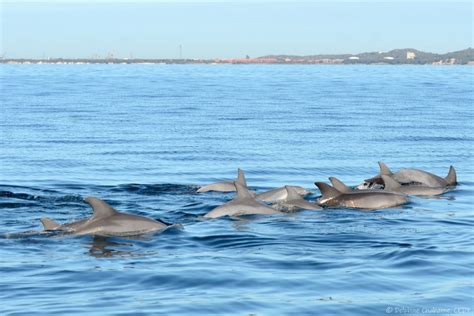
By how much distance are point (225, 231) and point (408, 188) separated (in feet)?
19.8

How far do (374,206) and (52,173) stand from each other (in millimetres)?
9569

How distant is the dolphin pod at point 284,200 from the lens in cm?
1622

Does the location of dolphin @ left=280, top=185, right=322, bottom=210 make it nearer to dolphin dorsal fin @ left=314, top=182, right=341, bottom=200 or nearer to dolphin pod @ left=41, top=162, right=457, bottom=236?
dolphin pod @ left=41, top=162, right=457, bottom=236

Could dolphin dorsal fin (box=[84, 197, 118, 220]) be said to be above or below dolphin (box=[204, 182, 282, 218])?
above

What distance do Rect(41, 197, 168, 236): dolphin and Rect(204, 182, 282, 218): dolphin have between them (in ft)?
5.90

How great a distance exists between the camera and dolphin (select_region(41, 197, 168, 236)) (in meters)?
16.1

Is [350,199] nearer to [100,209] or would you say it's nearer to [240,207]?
[240,207]

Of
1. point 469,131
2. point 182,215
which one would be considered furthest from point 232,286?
point 469,131

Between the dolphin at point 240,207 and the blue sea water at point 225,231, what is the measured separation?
0.36 meters

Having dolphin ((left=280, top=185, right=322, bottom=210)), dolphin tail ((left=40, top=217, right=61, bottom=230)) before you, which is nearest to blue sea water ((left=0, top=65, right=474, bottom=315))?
dolphin tail ((left=40, top=217, right=61, bottom=230))

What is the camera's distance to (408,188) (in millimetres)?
21375

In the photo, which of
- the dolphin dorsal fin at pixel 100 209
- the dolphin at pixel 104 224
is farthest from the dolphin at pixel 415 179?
the dolphin dorsal fin at pixel 100 209

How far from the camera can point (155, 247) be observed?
15.5 m

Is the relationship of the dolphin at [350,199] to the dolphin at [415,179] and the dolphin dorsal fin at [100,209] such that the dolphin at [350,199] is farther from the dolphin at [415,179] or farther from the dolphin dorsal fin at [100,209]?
the dolphin dorsal fin at [100,209]
